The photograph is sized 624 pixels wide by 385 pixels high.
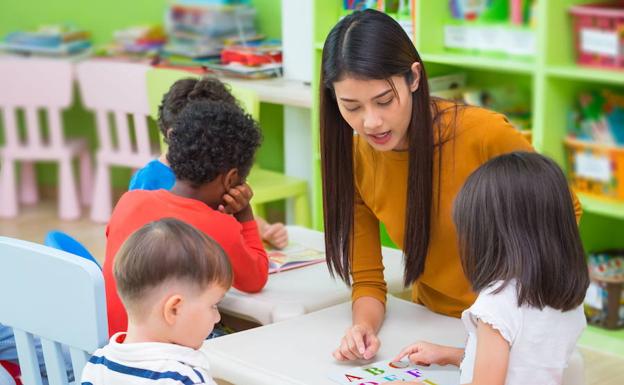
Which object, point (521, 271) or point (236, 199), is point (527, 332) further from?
point (236, 199)

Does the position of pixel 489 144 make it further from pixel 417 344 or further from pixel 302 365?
pixel 302 365

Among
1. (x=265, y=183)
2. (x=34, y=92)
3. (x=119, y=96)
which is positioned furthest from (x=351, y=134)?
(x=34, y=92)

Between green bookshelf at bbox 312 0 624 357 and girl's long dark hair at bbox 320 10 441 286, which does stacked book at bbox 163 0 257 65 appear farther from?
girl's long dark hair at bbox 320 10 441 286

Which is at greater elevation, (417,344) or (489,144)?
(489,144)

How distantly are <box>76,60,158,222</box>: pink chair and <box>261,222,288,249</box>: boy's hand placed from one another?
2.06 m

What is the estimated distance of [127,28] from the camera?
4906 millimetres

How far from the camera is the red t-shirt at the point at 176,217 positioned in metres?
2.00

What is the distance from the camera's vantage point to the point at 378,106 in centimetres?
178

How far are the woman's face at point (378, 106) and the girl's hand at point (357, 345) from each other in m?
0.33

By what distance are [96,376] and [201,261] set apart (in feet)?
0.73

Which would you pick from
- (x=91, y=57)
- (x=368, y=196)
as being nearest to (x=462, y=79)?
(x=368, y=196)

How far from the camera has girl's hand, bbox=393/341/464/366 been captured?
5.49 feet

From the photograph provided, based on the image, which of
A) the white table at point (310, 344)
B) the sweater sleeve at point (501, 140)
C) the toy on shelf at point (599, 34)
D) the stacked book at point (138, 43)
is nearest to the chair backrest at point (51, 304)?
the white table at point (310, 344)

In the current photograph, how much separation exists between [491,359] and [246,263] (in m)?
0.76
